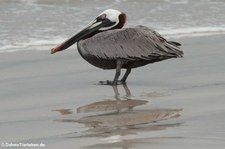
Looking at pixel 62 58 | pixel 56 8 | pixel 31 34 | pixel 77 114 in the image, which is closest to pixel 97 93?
pixel 77 114

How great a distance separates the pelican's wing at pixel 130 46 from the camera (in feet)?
25.2

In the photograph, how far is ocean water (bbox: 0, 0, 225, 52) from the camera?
10.0 metres

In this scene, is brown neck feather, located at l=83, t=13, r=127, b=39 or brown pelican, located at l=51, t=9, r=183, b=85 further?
brown neck feather, located at l=83, t=13, r=127, b=39

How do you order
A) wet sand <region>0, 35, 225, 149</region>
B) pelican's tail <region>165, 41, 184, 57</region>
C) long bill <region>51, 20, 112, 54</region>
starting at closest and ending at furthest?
wet sand <region>0, 35, 225, 149</region>, pelican's tail <region>165, 41, 184, 57</region>, long bill <region>51, 20, 112, 54</region>

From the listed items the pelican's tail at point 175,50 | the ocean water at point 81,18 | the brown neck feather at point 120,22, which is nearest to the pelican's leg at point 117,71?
the pelican's tail at point 175,50

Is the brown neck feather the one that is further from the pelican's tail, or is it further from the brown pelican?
the pelican's tail

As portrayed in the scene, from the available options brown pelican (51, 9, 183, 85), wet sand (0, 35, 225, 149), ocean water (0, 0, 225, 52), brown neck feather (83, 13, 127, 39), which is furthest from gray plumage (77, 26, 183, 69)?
ocean water (0, 0, 225, 52)

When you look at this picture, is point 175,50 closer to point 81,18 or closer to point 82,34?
point 82,34

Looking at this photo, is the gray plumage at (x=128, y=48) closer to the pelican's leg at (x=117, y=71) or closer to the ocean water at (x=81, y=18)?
the pelican's leg at (x=117, y=71)

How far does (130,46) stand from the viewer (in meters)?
7.79

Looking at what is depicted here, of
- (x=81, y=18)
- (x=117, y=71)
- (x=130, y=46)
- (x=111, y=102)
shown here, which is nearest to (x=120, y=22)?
(x=130, y=46)

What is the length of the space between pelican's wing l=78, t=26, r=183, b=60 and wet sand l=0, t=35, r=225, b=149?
0.97 feet

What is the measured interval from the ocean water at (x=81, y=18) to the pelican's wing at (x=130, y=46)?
5.63 feet

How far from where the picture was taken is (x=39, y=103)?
6703 millimetres
